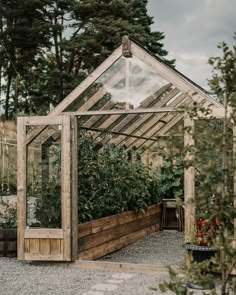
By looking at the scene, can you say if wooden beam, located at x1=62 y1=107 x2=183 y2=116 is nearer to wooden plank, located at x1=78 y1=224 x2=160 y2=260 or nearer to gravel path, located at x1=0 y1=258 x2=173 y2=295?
wooden plank, located at x1=78 y1=224 x2=160 y2=260

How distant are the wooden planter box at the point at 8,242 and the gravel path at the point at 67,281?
449mm

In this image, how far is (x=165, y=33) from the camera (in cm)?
2136

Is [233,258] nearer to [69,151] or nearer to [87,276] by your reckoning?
[87,276]

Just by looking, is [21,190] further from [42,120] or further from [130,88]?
[130,88]

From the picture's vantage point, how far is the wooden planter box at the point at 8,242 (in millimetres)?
7172

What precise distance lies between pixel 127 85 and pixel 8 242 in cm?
264

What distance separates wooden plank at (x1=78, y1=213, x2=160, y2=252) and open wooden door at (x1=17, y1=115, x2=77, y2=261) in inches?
12.3

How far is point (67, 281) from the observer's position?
5.86m

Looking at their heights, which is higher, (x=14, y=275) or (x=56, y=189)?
(x=56, y=189)

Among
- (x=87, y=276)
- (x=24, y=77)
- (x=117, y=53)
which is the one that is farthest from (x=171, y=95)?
(x=24, y=77)

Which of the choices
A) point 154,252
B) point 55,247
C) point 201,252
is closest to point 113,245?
point 154,252

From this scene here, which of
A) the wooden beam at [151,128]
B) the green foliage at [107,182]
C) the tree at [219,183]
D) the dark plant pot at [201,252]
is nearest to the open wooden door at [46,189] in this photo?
the green foliage at [107,182]

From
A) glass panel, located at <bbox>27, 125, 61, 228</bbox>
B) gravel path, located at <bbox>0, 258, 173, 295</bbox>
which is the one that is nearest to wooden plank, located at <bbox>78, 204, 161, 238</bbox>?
glass panel, located at <bbox>27, 125, 61, 228</bbox>

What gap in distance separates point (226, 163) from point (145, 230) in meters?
6.41
